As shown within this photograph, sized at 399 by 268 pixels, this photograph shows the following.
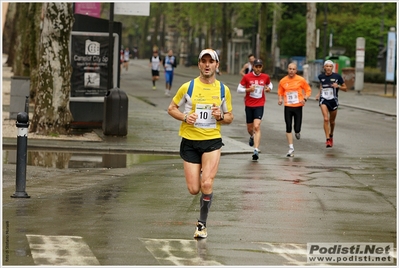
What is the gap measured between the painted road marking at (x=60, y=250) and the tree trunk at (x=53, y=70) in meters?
11.7

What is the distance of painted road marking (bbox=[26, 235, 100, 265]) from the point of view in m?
8.11

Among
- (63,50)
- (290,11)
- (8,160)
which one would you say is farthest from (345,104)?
(290,11)

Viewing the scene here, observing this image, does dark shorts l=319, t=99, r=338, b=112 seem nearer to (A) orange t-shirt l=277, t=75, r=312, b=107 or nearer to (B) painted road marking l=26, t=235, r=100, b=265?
(A) orange t-shirt l=277, t=75, r=312, b=107

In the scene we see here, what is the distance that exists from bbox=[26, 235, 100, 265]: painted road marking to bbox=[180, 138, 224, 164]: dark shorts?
1.32 m

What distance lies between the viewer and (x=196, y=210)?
11242 mm

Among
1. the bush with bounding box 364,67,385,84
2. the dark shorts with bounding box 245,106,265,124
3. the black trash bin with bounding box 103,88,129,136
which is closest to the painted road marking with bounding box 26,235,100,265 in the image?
the dark shorts with bounding box 245,106,265,124

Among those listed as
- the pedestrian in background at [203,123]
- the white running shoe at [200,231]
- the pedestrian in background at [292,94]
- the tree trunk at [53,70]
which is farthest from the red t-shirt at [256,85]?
the white running shoe at [200,231]

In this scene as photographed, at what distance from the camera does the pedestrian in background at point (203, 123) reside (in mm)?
9672

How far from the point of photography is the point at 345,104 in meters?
36.2

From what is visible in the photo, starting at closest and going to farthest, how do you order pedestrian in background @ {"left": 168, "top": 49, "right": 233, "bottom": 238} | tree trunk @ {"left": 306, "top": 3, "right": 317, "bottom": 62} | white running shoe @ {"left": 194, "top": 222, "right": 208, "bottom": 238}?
white running shoe @ {"left": 194, "top": 222, "right": 208, "bottom": 238} → pedestrian in background @ {"left": 168, "top": 49, "right": 233, "bottom": 238} → tree trunk @ {"left": 306, "top": 3, "right": 317, "bottom": 62}

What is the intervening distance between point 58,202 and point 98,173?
3.58 m

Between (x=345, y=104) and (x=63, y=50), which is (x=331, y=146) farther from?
(x=345, y=104)

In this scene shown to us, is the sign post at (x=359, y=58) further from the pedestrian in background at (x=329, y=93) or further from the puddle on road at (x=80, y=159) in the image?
the puddle on road at (x=80, y=159)

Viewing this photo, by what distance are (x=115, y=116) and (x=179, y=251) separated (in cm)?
1278
